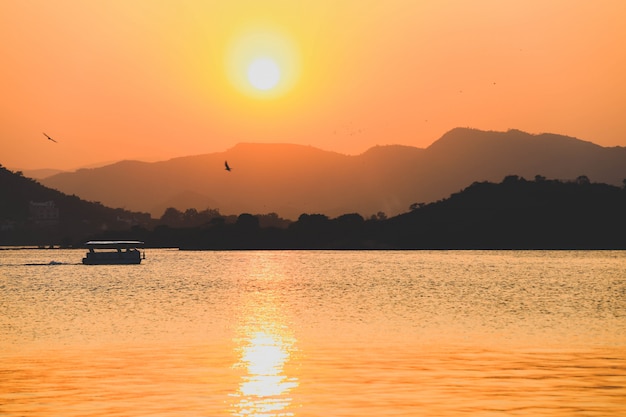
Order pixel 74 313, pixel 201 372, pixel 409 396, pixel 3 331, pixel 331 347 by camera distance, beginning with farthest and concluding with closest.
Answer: pixel 74 313 → pixel 3 331 → pixel 331 347 → pixel 201 372 → pixel 409 396

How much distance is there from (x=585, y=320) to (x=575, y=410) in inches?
1561

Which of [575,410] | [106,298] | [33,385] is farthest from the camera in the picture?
[106,298]

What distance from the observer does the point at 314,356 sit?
48250 mm

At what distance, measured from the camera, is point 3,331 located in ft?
203

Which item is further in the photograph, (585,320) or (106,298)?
(106,298)

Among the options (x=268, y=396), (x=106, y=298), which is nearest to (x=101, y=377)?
(x=268, y=396)

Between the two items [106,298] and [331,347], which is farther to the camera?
[106,298]

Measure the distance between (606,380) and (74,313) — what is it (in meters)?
50.2

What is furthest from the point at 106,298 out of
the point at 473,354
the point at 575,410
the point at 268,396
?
the point at 575,410

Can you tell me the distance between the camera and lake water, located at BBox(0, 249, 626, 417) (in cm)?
3409

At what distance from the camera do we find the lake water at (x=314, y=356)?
3409cm

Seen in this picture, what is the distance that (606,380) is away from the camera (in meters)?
39.3

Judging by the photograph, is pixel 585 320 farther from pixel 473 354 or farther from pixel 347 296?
pixel 347 296

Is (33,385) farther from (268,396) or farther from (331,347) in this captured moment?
(331,347)
